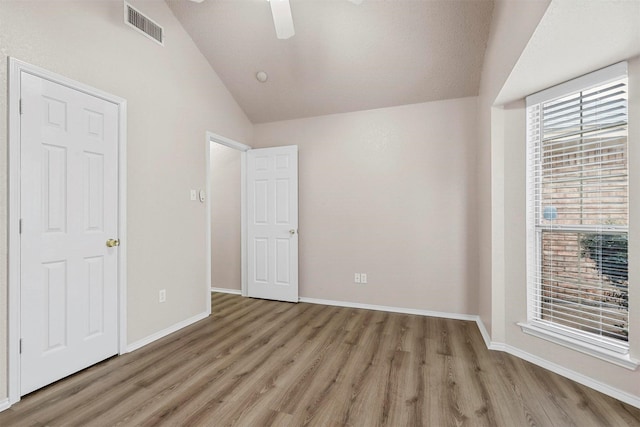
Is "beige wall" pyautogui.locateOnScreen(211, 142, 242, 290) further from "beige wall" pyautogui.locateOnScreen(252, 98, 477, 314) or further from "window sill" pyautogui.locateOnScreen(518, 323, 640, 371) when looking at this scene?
"window sill" pyautogui.locateOnScreen(518, 323, 640, 371)

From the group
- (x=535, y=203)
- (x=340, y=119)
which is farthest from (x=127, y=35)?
(x=535, y=203)

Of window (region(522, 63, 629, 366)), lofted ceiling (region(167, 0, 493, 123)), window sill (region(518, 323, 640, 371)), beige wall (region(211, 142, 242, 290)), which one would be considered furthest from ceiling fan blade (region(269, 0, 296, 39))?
window sill (region(518, 323, 640, 371))

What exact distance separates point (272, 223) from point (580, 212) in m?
3.25

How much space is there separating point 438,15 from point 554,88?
3.97 feet

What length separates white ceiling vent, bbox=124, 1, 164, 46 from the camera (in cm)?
263

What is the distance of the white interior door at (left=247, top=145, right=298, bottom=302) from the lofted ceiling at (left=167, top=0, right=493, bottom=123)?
2.62 ft

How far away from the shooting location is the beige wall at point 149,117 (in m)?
2.04

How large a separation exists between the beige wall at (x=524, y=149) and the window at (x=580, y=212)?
0.22 ft

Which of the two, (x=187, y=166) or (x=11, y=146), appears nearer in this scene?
(x=11, y=146)

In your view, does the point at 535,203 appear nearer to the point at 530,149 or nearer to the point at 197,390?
Answer: the point at 530,149

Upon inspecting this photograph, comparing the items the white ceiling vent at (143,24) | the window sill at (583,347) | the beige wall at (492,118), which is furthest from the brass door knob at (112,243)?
the window sill at (583,347)

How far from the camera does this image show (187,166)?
3279 millimetres

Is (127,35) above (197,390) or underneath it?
above

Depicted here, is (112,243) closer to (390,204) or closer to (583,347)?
(390,204)
